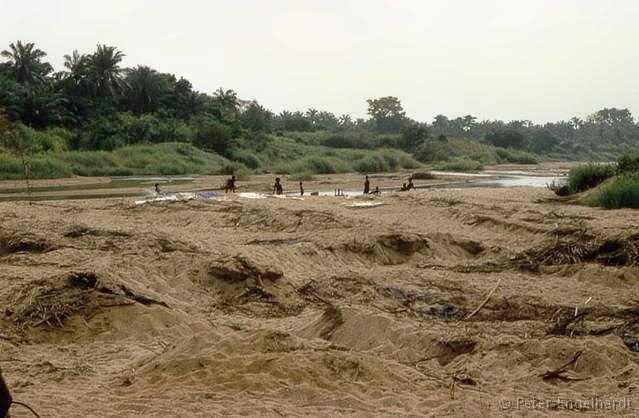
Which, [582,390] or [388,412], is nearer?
[388,412]

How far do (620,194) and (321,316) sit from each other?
1165 centimetres

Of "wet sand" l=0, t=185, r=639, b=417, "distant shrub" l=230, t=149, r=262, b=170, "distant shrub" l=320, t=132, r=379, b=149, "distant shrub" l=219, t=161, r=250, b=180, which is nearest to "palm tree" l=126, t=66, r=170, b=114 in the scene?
"distant shrub" l=230, t=149, r=262, b=170

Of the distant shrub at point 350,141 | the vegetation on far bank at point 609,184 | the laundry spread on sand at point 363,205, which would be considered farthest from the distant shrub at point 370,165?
the laundry spread on sand at point 363,205

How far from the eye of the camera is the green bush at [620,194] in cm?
1645

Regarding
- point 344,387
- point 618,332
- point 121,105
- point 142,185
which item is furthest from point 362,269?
point 121,105

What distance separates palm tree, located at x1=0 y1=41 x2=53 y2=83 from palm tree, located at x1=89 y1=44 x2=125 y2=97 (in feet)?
15.8

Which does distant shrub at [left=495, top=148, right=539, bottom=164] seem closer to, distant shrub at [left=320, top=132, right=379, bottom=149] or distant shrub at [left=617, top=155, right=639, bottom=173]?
distant shrub at [left=320, top=132, right=379, bottom=149]

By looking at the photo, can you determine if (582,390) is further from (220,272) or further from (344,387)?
(220,272)

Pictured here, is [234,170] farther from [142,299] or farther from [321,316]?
[321,316]

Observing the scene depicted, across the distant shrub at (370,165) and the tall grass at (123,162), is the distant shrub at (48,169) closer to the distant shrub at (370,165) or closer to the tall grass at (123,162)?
the tall grass at (123,162)

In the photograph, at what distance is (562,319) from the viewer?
7836mm

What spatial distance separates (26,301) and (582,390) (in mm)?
6739

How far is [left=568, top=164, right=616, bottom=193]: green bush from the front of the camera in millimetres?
20766

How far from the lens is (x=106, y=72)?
56.7 m
